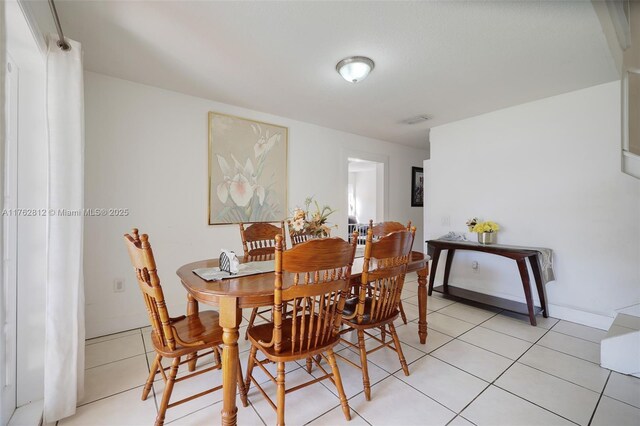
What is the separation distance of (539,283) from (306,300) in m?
2.76

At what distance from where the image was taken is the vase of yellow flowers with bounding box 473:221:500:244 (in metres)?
3.22

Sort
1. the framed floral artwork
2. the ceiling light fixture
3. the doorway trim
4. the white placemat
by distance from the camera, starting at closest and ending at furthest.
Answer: the white placemat < the ceiling light fixture < the framed floral artwork < the doorway trim

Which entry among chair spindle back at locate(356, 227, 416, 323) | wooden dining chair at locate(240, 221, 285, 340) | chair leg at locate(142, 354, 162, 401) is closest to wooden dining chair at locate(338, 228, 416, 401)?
chair spindle back at locate(356, 227, 416, 323)

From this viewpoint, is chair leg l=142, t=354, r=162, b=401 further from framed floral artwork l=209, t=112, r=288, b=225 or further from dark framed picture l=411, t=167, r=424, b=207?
dark framed picture l=411, t=167, r=424, b=207

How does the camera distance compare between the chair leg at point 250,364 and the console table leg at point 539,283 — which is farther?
the console table leg at point 539,283

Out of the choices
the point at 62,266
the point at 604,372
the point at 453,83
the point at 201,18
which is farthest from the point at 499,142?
the point at 62,266

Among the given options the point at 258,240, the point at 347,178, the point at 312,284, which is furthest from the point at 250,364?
the point at 347,178

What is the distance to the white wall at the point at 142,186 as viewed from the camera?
98.1 inches

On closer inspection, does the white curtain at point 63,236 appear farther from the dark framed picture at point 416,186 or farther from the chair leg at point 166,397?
the dark framed picture at point 416,186

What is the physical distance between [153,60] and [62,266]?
171cm

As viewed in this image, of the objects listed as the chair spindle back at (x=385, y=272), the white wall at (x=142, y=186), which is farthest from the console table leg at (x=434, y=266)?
the white wall at (x=142, y=186)

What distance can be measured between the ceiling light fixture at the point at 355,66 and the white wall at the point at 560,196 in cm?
214

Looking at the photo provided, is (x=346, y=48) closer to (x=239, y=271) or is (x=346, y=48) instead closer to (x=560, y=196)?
(x=239, y=271)

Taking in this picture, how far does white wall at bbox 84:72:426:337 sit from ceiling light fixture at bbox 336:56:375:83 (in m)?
1.55
